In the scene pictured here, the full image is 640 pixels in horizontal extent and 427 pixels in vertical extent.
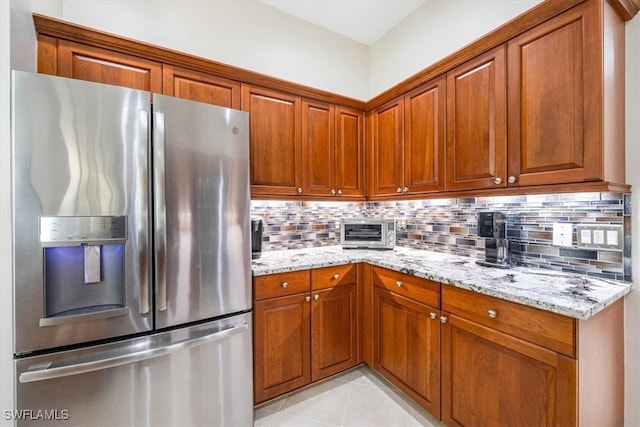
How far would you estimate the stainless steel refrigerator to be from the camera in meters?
1.05

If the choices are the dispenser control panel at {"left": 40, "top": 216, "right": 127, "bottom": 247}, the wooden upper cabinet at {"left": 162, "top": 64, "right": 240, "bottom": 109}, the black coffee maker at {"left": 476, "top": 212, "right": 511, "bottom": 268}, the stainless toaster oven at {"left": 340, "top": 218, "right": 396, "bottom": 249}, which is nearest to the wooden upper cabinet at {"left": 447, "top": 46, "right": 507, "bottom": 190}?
the black coffee maker at {"left": 476, "top": 212, "right": 511, "bottom": 268}

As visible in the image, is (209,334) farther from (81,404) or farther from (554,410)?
(554,410)

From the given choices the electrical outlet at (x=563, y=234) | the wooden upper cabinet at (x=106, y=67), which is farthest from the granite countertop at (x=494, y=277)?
the wooden upper cabinet at (x=106, y=67)

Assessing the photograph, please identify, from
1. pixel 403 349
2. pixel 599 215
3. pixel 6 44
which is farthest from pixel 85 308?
pixel 599 215

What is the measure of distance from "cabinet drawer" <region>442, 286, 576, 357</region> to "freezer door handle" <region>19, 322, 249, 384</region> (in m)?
1.19

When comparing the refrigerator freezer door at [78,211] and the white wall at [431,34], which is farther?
the white wall at [431,34]

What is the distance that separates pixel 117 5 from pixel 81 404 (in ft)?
7.44

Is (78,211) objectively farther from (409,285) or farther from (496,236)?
(496,236)

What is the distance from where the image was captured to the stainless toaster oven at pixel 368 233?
2.28 m

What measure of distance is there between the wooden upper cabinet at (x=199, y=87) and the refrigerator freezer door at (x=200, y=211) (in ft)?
1.66

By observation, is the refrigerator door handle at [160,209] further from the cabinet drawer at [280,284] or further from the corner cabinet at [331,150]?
the corner cabinet at [331,150]

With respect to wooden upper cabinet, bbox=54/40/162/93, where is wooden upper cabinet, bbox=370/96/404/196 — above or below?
below

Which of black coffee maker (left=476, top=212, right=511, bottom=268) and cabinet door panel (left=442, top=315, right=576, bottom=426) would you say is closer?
cabinet door panel (left=442, top=315, right=576, bottom=426)

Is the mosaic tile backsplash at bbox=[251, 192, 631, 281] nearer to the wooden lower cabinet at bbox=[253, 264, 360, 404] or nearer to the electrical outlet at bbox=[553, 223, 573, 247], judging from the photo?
the electrical outlet at bbox=[553, 223, 573, 247]
